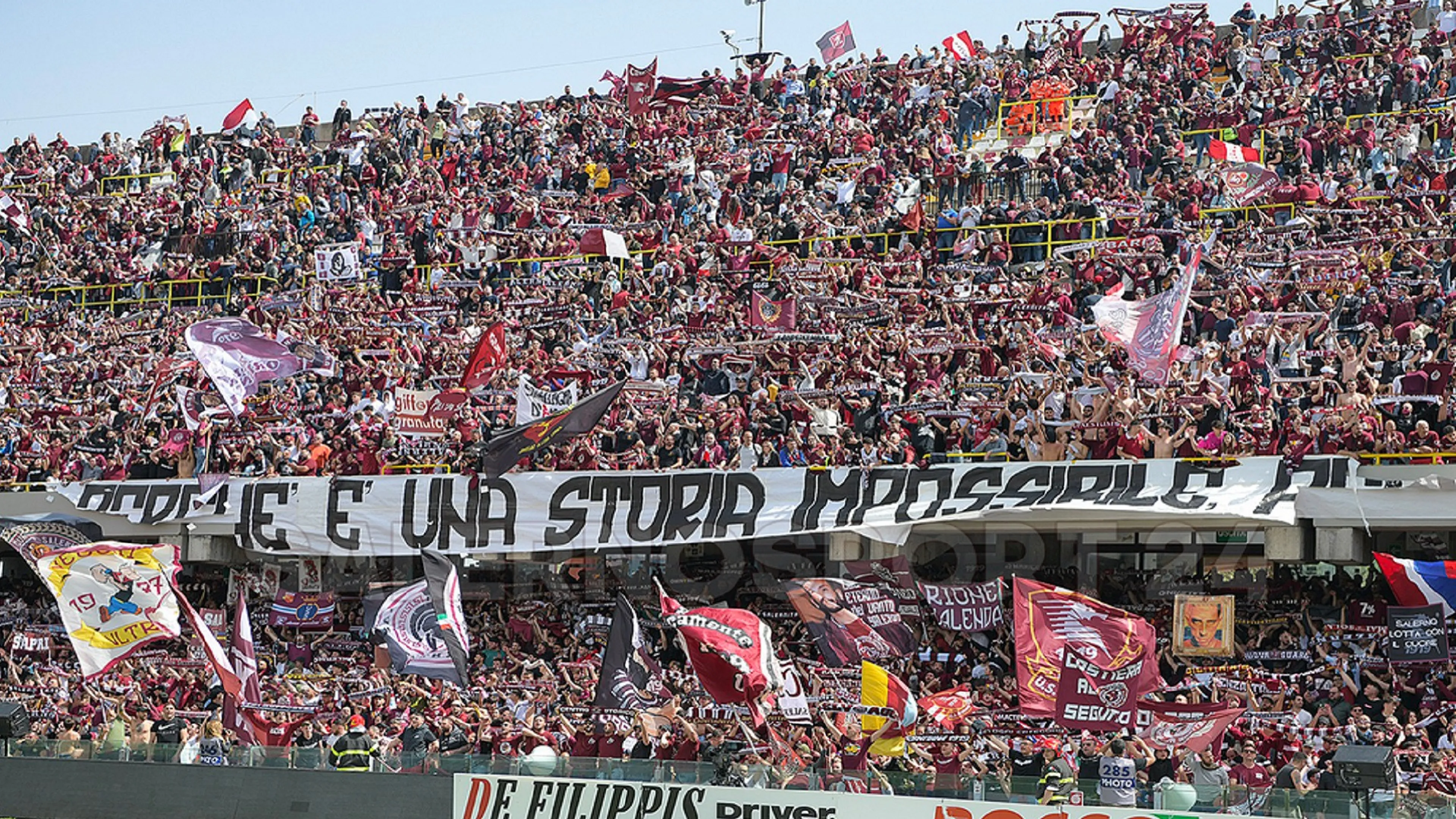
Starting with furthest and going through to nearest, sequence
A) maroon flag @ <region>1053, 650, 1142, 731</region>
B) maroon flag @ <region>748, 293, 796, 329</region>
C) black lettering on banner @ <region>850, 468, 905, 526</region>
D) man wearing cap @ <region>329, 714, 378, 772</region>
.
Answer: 1. maroon flag @ <region>748, 293, 796, 329</region>
2. black lettering on banner @ <region>850, 468, 905, 526</region>
3. man wearing cap @ <region>329, 714, 378, 772</region>
4. maroon flag @ <region>1053, 650, 1142, 731</region>

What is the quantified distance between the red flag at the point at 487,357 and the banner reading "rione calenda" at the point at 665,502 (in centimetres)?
242

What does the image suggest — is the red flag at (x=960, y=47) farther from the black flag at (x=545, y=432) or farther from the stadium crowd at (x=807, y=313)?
the black flag at (x=545, y=432)

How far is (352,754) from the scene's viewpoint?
20.6 m

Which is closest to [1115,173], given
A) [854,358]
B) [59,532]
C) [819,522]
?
[854,358]

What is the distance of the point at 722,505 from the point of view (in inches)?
964

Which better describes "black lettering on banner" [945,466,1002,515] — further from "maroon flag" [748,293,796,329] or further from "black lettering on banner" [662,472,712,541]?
"maroon flag" [748,293,796,329]

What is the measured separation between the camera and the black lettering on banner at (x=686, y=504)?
24594 mm

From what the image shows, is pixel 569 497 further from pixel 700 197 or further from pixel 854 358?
pixel 700 197

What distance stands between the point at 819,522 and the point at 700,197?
11.2 meters

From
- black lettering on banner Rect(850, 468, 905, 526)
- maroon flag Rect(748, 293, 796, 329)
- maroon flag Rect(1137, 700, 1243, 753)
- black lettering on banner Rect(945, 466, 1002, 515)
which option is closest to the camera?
maroon flag Rect(1137, 700, 1243, 753)

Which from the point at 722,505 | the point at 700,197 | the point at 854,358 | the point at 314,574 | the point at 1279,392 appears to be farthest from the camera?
the point at 700,197

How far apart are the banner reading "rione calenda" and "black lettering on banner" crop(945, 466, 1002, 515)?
0.02m

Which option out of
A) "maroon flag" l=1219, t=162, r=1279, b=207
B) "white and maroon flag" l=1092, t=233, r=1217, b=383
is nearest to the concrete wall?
"white and maroon flag" l=1092, t=233, r=1217, b=383

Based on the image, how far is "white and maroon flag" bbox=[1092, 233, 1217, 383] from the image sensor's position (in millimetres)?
22875
